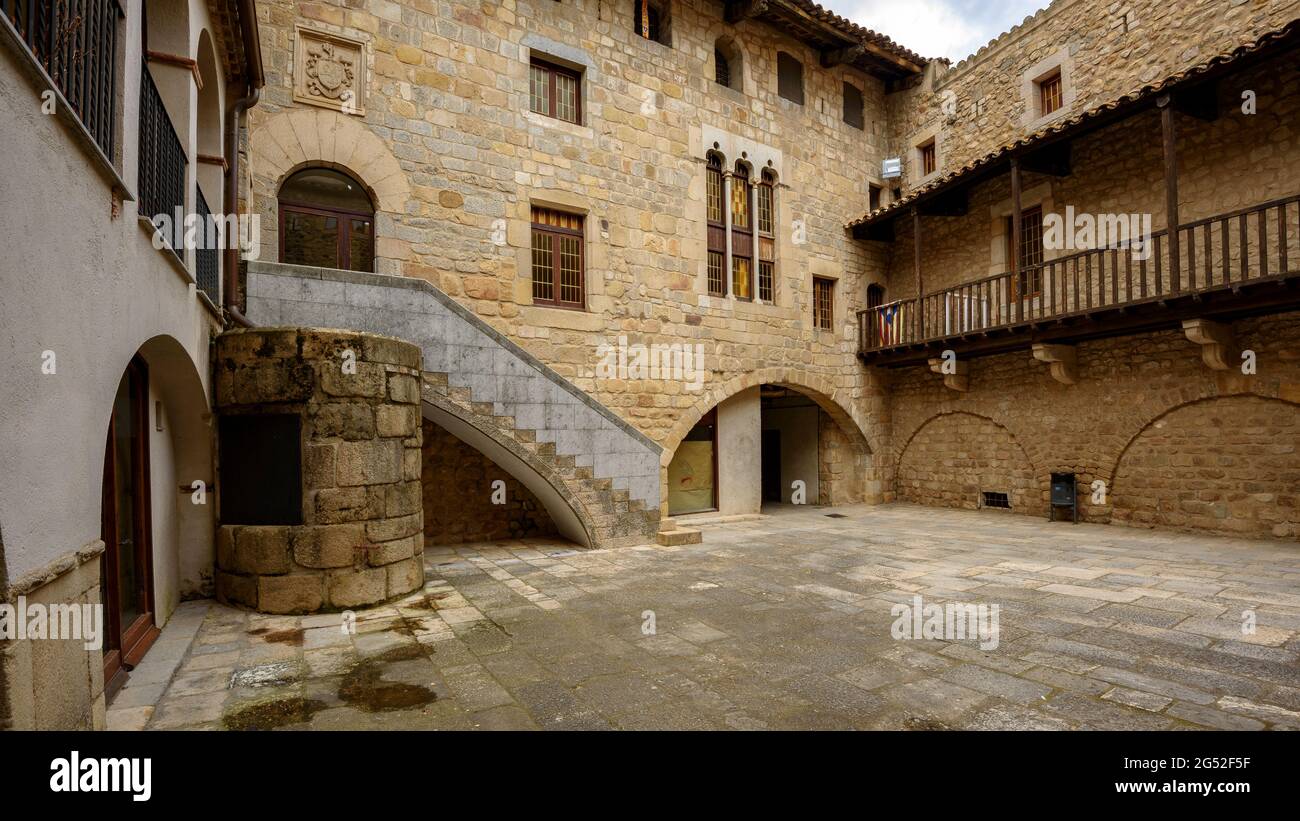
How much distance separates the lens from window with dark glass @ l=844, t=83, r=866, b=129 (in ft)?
48.8

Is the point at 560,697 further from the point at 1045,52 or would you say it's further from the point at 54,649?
the point at 1045,52

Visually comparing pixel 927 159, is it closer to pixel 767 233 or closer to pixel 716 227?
pixel 767 233

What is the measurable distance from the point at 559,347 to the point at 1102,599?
25.4 feet

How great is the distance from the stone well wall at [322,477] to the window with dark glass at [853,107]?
13178mm

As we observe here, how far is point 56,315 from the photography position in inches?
98.5

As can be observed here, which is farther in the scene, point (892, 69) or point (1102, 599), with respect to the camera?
point (892, 69)

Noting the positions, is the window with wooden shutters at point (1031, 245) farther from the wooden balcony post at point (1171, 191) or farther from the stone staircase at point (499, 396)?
the stone staircase at point (499, 396)

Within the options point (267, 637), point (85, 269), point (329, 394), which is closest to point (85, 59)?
point (85, 269)

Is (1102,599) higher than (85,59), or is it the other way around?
(85,59)

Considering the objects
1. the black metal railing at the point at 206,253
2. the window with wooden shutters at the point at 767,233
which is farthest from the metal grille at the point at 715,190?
the black metal railing at the point at 206,253

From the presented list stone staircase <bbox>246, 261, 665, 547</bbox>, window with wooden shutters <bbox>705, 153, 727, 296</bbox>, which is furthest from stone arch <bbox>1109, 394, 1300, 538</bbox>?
stone staircase <bbox>246, 261, 665, 547</bbox>

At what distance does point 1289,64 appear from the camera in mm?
8742

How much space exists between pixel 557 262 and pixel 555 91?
9.83ft

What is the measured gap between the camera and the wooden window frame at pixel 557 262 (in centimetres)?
1040
